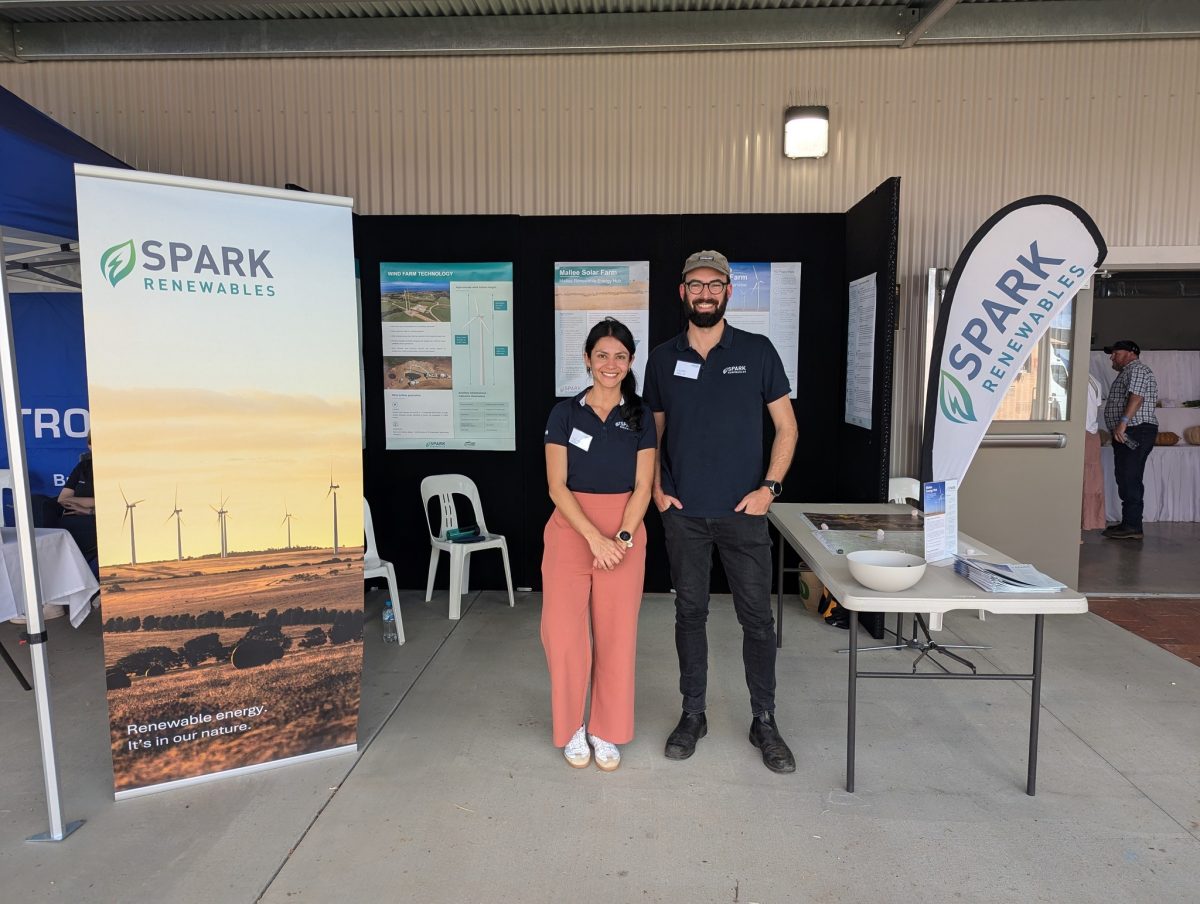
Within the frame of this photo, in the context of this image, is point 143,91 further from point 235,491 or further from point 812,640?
point 812,640

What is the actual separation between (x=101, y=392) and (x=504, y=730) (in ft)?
6.02

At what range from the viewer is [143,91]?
192 inches

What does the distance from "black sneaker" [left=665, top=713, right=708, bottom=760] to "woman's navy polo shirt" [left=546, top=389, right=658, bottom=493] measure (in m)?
0.93

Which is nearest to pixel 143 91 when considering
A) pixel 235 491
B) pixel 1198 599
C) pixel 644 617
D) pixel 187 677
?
pixel 235 491

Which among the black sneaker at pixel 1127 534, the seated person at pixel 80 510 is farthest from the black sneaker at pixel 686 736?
the black sneaker at pixel 1127 534

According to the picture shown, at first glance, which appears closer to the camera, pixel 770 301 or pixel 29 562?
pixel 29 562

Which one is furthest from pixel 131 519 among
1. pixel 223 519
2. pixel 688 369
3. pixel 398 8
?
pixel 398 8

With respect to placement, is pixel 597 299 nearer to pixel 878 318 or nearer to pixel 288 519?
pixel 878 318

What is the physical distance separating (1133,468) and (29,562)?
758cm

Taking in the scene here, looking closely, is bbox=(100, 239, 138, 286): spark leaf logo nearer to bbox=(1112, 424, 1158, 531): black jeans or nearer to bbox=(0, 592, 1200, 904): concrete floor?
bbox=(0, 592, 1200, 904): concrete floor

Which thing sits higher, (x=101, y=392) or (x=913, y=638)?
(x=101, y=392)

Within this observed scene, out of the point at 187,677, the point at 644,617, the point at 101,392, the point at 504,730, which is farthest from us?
the point at 644,617

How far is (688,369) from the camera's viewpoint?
2.68m

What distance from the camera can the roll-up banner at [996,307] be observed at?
245 cm
